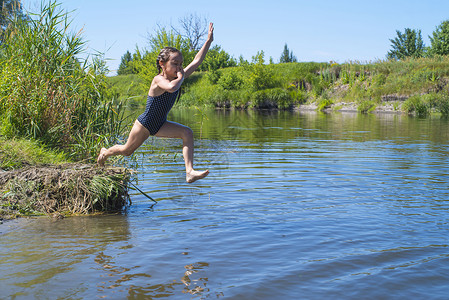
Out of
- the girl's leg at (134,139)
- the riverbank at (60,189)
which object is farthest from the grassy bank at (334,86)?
the girl's leg at (134,139)

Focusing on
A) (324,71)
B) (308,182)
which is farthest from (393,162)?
(324,71)

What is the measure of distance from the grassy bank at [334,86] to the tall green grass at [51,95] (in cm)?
2611

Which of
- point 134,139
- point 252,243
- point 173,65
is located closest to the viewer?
point 252,243

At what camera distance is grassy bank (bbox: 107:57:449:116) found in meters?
37.2

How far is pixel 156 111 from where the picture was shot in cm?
618

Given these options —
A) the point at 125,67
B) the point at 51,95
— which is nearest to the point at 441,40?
the point at 51,95

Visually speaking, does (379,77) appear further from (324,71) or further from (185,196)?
(185,196)

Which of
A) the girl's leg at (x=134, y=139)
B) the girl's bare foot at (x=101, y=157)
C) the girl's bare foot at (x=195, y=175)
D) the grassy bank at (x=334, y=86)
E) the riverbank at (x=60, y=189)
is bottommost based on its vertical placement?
the riverbank at (x=60, y=189)

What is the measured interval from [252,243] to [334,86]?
45387mm

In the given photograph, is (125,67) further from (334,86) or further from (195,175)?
(195,175)

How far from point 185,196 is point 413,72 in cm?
3742

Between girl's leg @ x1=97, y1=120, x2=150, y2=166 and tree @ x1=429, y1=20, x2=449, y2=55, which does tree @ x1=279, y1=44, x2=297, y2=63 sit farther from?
girl's leg @ x1=97, y1=120, x2=150, y2=166

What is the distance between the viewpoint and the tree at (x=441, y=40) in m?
47.1

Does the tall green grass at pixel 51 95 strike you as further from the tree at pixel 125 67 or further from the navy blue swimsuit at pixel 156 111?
the tree at pixel 125 67
